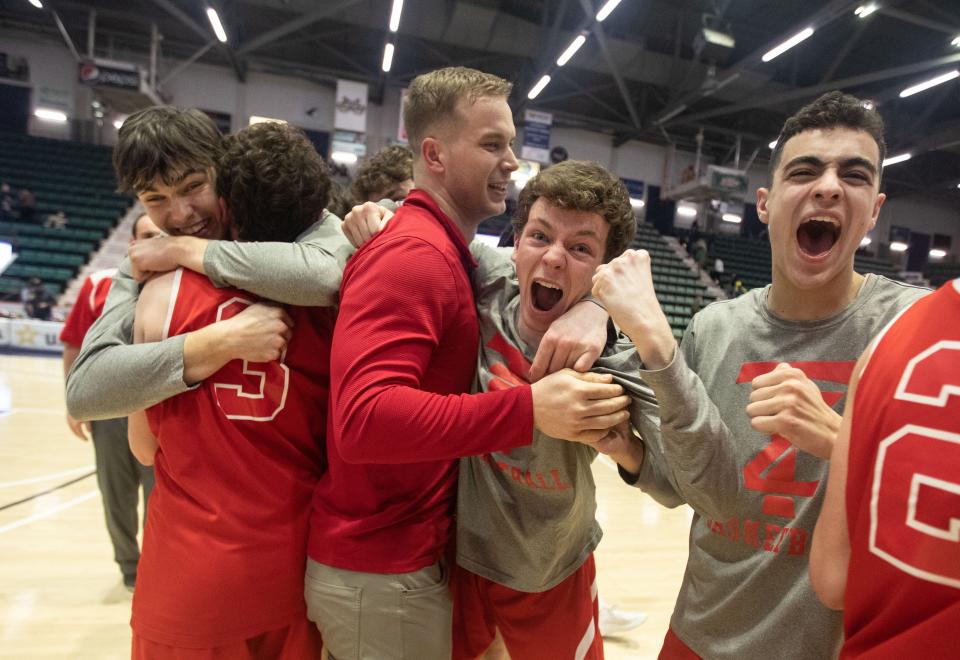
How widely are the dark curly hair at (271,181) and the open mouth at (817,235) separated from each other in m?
1.16

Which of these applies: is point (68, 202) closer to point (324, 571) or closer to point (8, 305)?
point (8, 305)

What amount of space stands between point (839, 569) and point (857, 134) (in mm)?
921

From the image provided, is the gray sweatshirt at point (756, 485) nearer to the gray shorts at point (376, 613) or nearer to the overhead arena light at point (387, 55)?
the gray shorts at point (376, 613)

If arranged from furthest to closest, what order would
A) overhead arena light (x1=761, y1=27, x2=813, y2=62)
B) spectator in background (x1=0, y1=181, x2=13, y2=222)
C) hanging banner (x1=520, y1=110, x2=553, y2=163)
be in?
1. hanging banner (x1=520, y1=110, x2=553, y2=163)
2. spectator in background (x1=0, y1=181, x2=13, y2=222)
3. overhead arena light (x1=761, y1=27, x2=813, y2=62)

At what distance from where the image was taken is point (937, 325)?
0.67 m

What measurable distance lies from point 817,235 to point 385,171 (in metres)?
1.75

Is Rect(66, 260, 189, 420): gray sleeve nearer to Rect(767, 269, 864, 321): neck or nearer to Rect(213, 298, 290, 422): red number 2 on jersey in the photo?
Rect(213, 298, 290, 422): red number 2 on jersey

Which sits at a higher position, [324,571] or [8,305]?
[324,571]

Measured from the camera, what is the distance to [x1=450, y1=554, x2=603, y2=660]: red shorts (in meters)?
1.35

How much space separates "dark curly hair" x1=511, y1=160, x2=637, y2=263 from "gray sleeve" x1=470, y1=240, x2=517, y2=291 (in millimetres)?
163

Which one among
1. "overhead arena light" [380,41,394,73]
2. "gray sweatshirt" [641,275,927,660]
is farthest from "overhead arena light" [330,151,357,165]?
"gray sweatshirt" [641,275,927,660]

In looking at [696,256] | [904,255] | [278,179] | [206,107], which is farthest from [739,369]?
[904,255]

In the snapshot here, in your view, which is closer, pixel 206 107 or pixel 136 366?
pixel 136 366

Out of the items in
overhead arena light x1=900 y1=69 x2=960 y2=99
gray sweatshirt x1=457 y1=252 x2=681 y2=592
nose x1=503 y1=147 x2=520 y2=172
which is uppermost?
overhead arena light x1=900 y1=69 x2=960 y2=99
